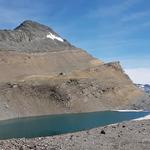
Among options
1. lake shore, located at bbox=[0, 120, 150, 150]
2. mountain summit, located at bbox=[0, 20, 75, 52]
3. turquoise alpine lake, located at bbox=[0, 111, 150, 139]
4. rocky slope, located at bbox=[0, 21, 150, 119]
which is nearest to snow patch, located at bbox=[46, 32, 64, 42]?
mountain summit, located at bbox=[0, 20, 75, 52]

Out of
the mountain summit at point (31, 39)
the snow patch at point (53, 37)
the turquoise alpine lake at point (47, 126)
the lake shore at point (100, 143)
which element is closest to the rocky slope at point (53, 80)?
the mountain summit at point (31, 39)

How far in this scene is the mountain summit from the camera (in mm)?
153750

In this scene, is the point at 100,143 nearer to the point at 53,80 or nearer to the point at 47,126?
the point at 47,126

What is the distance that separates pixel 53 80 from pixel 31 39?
42081 mm

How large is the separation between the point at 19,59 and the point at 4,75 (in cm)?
1179

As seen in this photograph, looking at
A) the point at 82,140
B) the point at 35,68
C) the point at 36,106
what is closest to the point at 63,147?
the point at 82,140

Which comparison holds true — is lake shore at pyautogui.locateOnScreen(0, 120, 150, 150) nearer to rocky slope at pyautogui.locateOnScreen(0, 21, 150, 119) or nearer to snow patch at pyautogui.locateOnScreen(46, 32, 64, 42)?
rocky slope at pyautogui.locateOnScreen(0, 21, 150, 119)

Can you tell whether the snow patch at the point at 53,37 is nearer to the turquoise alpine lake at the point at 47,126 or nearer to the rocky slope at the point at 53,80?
the rocky slope at the point at 53,80

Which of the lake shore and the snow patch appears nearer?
the lake shore

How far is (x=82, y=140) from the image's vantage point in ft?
113

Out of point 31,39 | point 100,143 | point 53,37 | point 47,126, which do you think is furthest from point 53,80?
point 100,143

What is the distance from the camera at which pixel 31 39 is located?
165 meters

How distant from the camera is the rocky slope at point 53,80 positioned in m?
117

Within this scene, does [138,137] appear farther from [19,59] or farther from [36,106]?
[19,59]
